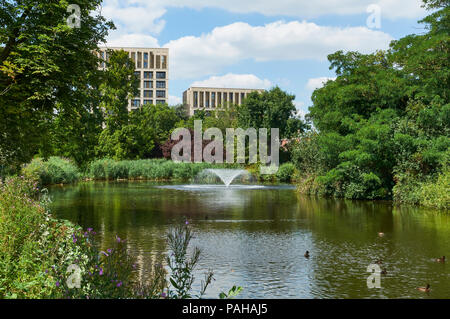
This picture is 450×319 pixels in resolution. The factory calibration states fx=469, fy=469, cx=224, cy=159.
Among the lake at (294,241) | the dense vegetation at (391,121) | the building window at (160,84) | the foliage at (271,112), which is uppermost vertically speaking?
the building window at (160,84)

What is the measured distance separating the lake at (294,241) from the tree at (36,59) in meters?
3.93

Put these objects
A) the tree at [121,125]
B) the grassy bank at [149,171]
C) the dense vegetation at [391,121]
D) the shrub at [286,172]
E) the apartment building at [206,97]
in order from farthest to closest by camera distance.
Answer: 1. the apartment building at [206,97]
2. the tree at [121,125]
3. the shrub at [286,172]
4. the grassy bank at [149,171]
5. the dense vegetation at [391,121]

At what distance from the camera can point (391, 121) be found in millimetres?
23859

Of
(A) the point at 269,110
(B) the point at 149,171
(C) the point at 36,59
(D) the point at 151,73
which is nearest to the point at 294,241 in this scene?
(C) the point at 36,59

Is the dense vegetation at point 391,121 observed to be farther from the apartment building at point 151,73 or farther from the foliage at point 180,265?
the apartment building at point 151,73

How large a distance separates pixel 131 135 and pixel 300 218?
39168mm

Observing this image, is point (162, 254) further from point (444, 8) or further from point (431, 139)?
point (444, 8)

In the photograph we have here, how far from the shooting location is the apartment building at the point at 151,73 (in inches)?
4395

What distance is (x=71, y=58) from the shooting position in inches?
538

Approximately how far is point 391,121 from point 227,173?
77.7 ft

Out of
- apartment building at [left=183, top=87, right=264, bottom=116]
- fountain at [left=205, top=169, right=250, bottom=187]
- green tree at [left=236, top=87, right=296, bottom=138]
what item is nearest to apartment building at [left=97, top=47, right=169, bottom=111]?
apartment building at [left=183, top=87, right=264, bottom=116]

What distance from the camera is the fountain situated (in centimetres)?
4331

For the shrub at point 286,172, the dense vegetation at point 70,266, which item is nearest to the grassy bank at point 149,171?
the shrub at point 286,172
